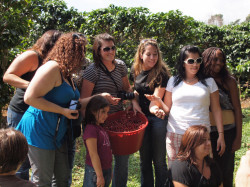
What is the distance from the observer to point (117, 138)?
2.44 m

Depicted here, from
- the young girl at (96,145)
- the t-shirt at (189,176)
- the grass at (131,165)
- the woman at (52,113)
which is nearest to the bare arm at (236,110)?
the t-shirt at (189,176)

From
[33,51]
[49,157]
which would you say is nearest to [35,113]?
[49,157]

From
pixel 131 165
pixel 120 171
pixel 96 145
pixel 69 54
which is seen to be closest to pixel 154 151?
pixel 120 171

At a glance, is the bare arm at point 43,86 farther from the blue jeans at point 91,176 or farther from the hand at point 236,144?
the hand at point 236,144

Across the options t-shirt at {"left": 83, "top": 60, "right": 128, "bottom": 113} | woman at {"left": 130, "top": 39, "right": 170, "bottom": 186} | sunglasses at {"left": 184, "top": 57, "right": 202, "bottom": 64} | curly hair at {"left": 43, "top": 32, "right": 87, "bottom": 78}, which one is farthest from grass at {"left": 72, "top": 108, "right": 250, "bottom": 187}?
curly hair at {"left": 43, "top": 32, "right": 87, "bottom": 78}

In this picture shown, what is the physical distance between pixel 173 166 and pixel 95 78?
1.21 metres

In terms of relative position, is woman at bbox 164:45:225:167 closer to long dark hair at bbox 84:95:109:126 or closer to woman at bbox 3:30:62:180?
long dark hair at bbox 84:95:109:126

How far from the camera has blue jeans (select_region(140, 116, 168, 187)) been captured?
9.05 ft

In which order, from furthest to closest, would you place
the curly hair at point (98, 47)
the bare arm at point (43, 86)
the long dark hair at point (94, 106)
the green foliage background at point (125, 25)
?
the green foliage background at point (125, 25)
the curly hair at point (98, 47)
the long dark hair at point (94, 106)
the bare arm at point (43, 86)

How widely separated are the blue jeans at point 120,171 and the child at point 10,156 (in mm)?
1272

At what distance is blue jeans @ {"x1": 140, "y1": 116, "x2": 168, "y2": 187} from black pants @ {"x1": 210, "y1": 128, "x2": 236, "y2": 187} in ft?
1.76

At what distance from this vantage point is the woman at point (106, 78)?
265 centimetres

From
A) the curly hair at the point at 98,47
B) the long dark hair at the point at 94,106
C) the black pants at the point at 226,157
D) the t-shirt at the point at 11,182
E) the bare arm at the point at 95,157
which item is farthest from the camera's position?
the curly hair at the point at 98,47

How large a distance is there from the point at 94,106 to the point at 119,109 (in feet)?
1.90
